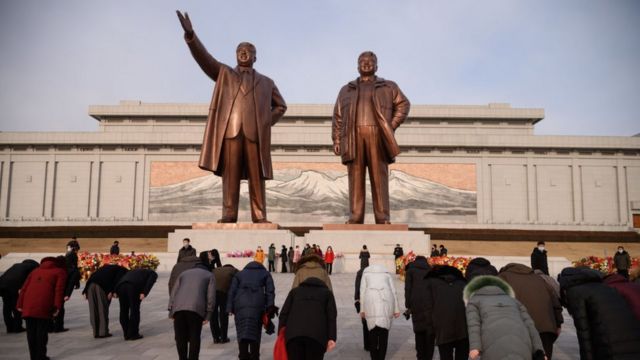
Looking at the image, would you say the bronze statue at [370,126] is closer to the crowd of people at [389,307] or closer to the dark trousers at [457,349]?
the crowd of people at [389,307]

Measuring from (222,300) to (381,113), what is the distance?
8807mm

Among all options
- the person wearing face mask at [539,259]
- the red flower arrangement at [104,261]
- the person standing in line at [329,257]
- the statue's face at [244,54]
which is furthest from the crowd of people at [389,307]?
the statue's face at [244,54]

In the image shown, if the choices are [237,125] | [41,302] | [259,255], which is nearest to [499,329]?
[41,302]

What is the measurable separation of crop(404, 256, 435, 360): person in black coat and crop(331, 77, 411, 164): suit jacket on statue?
342 inches

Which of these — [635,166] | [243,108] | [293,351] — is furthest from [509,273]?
[635,166]

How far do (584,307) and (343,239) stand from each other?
34.8 feet

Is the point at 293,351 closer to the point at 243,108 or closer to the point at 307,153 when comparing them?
the point at 243,108

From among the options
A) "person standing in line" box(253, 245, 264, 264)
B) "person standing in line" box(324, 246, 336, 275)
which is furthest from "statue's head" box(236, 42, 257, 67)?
"person standing in line" box(324, 246, 336, 275)

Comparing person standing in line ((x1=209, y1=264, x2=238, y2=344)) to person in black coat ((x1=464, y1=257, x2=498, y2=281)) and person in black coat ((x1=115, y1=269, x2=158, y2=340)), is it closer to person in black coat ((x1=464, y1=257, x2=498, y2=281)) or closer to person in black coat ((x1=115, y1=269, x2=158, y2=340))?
person in black coat ((x1=115, y1=269, x2=158, y2=340))

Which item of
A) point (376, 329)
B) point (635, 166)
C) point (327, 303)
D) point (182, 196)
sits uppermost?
point (635, 166)

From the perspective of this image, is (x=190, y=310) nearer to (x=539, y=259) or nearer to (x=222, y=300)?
(x=222, y=300)

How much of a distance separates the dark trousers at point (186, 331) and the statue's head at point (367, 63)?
10.4 m

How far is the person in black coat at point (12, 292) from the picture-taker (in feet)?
22.3

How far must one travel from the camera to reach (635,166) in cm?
3372
